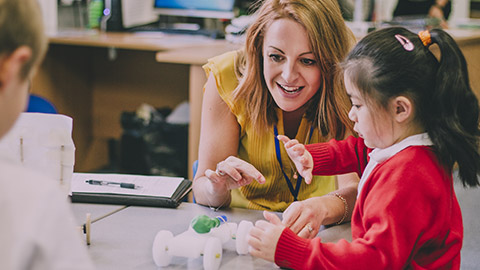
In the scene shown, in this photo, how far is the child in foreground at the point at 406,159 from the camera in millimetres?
904

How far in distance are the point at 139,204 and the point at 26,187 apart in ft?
2.42

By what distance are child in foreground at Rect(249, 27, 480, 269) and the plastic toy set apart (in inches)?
2.6

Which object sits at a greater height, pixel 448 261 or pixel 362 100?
pixel 362 100

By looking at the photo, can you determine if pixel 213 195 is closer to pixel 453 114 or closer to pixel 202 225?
pixel 202 225

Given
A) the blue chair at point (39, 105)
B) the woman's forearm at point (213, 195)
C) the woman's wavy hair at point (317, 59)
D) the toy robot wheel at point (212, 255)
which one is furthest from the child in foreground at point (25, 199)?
the blue chair at point (39, 105)

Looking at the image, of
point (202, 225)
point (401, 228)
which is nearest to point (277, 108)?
point (202, 225)

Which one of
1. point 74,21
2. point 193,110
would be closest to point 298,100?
point 193,110

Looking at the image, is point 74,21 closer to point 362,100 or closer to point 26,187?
point 362,100

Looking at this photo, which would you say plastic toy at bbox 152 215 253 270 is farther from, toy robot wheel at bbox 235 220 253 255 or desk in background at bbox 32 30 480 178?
desk in background at bbox 32 30 480 178

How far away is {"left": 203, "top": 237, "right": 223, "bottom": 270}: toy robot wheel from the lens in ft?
3.16

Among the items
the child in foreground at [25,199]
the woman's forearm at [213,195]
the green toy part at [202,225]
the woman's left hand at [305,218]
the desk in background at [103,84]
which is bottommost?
the desk in background at [103,84]

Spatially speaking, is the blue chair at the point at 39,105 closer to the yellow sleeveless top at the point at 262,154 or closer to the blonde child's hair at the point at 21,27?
the yellow sleeveless top at the point at 262,154

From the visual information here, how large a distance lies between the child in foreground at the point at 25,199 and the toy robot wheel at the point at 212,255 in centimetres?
39

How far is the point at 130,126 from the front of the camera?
135 inches
